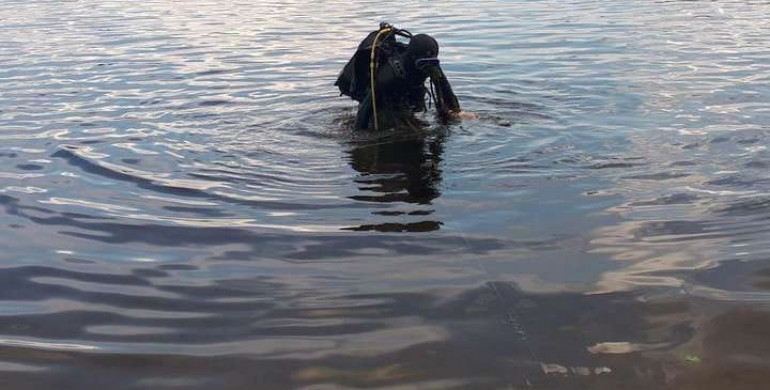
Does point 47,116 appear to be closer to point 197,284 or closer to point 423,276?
point 197,284

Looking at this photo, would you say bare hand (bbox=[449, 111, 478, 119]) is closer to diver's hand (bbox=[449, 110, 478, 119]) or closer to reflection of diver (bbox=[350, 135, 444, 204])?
diver's hand (bbox=[449, 110, 478, 119])

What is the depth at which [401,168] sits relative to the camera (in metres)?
6.63

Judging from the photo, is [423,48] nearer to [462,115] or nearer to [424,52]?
[424,52]

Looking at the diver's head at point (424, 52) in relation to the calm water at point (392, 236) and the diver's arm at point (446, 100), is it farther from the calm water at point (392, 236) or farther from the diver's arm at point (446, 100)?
the calm water at point (392, 236)

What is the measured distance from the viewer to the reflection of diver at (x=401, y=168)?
591cm

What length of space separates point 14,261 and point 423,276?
96.6 inches

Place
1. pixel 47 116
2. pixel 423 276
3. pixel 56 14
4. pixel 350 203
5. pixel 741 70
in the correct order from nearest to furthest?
pixel 423 276 → pixel 350 203 → pixel 47 116 → pixel 741 70 → pixel 56 14

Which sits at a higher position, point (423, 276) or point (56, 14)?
point (56, 14)

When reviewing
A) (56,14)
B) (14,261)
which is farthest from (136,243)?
(56,14)

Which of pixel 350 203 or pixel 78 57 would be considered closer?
pixel 350 203

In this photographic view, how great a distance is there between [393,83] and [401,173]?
1.21 metres

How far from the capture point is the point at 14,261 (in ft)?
15.8

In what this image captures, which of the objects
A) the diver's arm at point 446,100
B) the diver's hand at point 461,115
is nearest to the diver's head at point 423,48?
the diver's arm at point 446,100

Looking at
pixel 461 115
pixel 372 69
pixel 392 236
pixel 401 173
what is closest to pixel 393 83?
pixel 372 69
